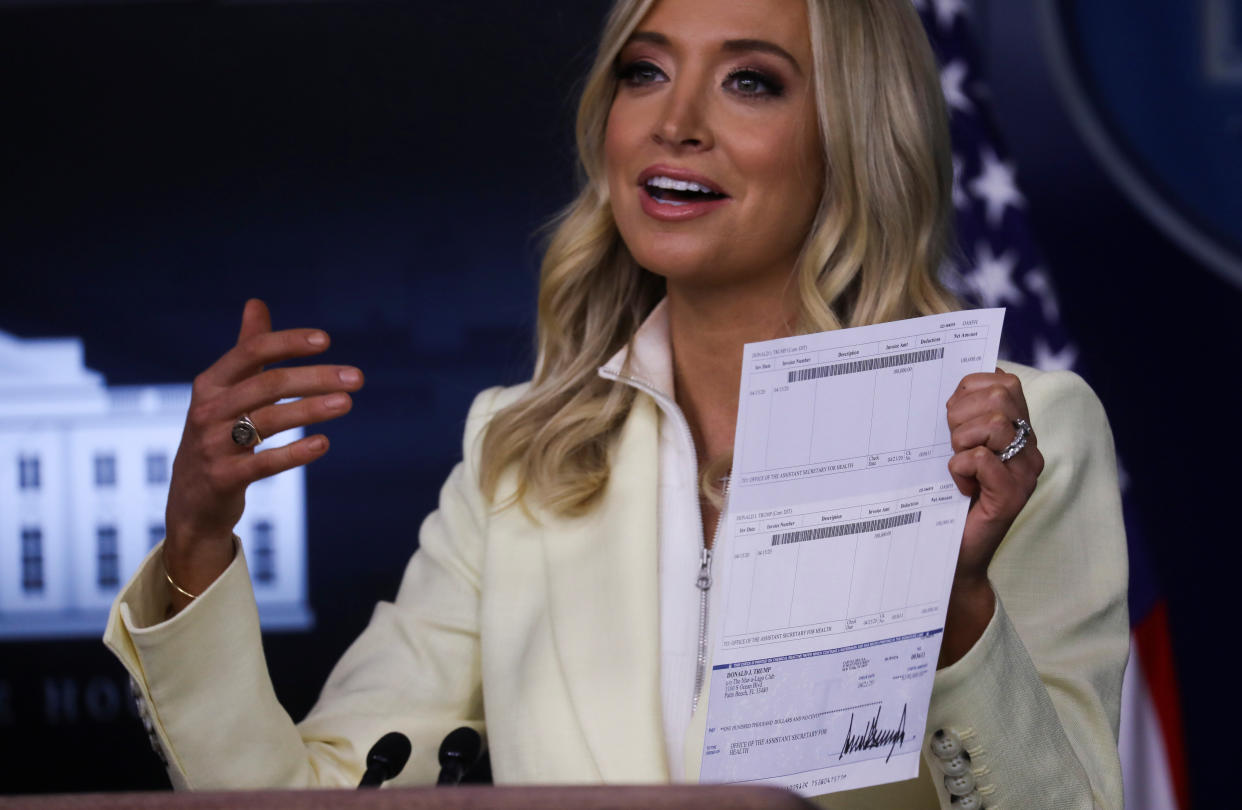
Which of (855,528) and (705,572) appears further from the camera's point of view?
(705,572)

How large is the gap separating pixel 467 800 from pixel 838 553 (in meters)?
0.67

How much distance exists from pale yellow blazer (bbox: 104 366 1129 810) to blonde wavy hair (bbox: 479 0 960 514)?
0.14 ft

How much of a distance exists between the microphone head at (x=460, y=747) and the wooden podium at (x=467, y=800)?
80 centimetres

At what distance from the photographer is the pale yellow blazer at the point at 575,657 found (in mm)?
1192

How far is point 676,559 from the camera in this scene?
4.92ft

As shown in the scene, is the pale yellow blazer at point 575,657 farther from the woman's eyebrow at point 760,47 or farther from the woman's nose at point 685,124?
the woman's eyebrow at point 760,47

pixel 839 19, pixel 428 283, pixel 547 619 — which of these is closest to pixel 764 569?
pixel 547 619

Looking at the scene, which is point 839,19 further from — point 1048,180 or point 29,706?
point 29,706

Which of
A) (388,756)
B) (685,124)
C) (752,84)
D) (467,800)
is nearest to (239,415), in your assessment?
(388,756)

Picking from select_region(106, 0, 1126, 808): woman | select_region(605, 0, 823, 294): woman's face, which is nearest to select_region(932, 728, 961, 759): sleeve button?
select_region(106, 0, 1126, 808): woman

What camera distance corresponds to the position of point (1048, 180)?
275cm

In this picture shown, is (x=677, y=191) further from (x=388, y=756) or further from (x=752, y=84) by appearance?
(x=388, y=756)

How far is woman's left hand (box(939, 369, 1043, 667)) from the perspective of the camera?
1.09 m

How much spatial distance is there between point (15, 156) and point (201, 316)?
0.54m
